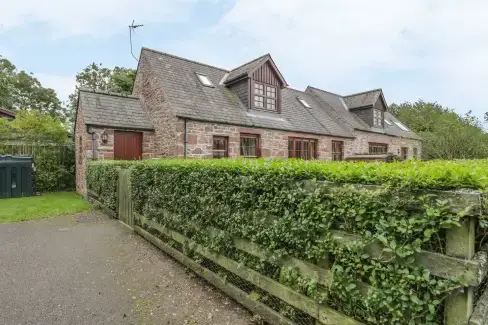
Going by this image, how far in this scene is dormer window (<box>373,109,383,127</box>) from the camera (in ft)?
67.7

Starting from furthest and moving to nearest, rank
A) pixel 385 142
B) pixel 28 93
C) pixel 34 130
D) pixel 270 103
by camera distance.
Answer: pixel 28 93 < pixel 385 142 < pixel 270 103 < pixel 34 130

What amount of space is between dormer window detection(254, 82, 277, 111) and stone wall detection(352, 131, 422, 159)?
7510 millimetres

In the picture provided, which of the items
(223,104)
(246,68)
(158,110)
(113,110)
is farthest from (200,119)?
(246,68)

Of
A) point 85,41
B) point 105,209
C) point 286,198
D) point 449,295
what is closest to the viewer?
point 449,295

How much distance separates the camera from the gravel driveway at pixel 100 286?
318 centimetres

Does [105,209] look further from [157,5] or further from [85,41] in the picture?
[85,41]

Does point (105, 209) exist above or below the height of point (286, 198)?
below

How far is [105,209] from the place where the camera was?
8.77 meters

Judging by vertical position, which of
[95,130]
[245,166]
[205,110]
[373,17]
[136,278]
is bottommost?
[136,278]

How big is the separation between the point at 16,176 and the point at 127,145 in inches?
197

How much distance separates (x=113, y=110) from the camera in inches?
465

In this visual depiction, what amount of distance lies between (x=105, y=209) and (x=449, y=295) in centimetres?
932

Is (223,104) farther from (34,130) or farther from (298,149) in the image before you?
(34,130)

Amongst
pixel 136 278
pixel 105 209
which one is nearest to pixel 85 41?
pixel 105 209
